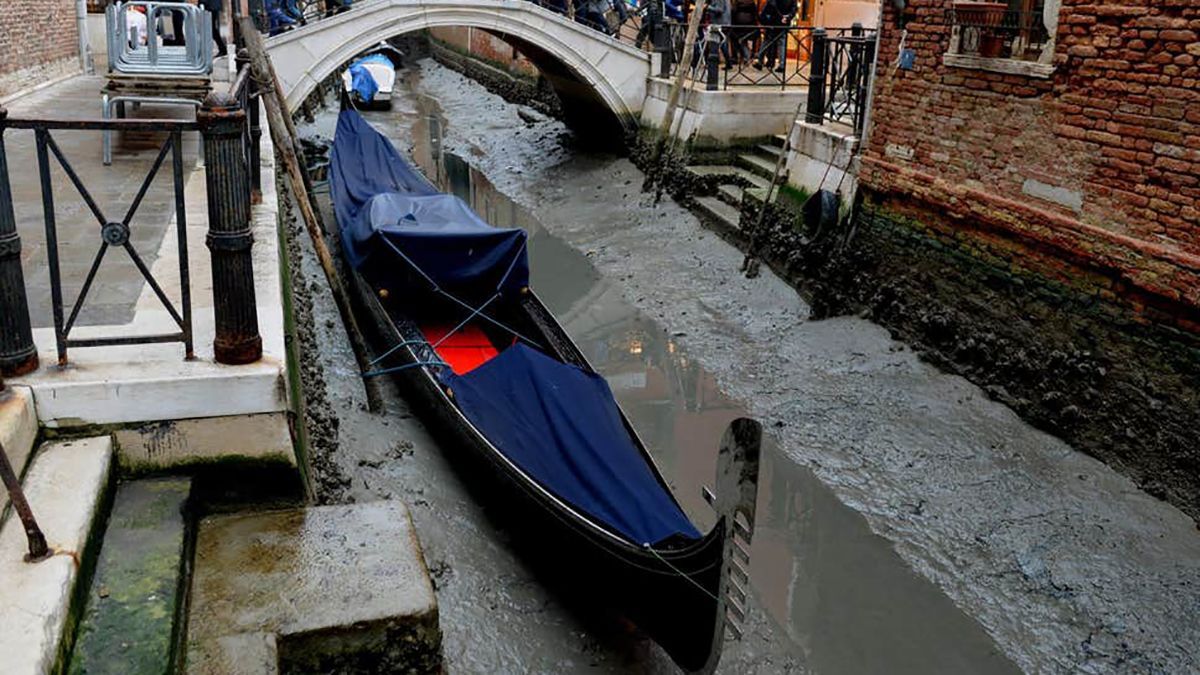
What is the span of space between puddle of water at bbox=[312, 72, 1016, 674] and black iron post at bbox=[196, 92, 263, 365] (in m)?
1.76

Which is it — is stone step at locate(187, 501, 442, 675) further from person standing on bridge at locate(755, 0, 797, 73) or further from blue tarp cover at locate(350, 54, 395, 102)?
blue tarp cover at locate(350, 54, 395, 102)

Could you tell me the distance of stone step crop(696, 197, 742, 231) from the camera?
28.9 ft

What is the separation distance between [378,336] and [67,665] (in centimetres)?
438

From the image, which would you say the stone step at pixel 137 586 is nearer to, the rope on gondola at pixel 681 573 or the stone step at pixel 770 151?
the rope on gondola at pixel 681 573

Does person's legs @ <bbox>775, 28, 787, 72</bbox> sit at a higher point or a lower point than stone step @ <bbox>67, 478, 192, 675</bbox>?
higher

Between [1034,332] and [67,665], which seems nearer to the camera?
[67,665]

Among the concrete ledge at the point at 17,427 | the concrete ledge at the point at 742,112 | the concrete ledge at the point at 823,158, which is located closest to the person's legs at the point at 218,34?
the concrete ledge at the point at 742,112

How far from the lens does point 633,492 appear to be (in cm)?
385

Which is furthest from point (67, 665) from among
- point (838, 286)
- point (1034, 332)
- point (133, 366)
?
point (838, 286)

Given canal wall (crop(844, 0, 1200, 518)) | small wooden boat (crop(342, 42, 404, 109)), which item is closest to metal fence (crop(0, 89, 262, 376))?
canal wall (crop(844, 0, 1200, 518))

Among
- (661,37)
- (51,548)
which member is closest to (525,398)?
(51,548)

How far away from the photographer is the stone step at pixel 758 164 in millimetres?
9305

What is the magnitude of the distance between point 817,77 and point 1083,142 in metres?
3.02

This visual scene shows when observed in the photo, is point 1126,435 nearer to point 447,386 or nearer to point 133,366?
point 447,386
